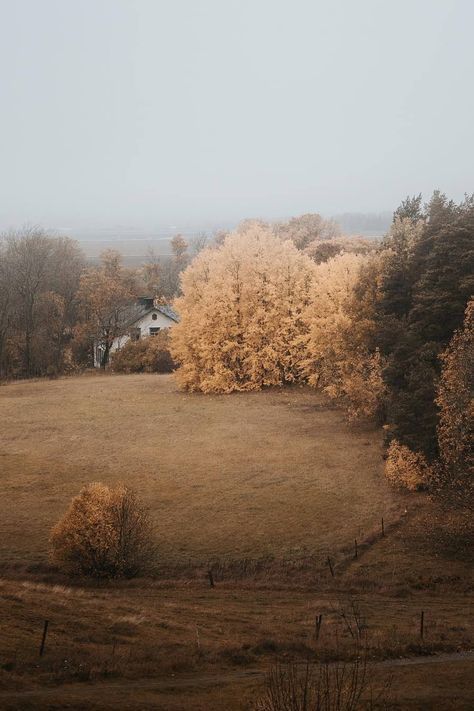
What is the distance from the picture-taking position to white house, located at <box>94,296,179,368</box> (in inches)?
3669

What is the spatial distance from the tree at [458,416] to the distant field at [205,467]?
161 inches

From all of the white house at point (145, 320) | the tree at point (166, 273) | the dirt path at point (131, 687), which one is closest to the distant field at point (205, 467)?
the dirt path at point (131, 687)

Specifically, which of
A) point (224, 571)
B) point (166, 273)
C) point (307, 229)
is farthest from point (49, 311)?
point (224, 571)

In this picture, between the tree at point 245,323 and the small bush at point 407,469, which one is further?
the tree at point 245,323

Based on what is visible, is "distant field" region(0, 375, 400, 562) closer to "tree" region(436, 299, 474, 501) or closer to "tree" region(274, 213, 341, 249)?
"tree" region(436, 299, 474, 501)

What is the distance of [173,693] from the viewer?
55.2 ft

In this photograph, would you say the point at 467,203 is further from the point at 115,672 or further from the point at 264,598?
the point at 115,672

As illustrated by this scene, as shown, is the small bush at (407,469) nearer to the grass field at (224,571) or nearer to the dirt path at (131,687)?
the grass field at (224,571)

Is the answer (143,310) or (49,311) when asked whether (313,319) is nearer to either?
(49,311)

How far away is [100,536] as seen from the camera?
2747 centimetres

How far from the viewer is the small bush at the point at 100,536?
27469mm

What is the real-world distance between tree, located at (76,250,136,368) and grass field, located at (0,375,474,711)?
3176 cm

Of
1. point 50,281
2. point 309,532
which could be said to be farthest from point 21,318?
point 309,532

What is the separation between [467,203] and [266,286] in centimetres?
1947
